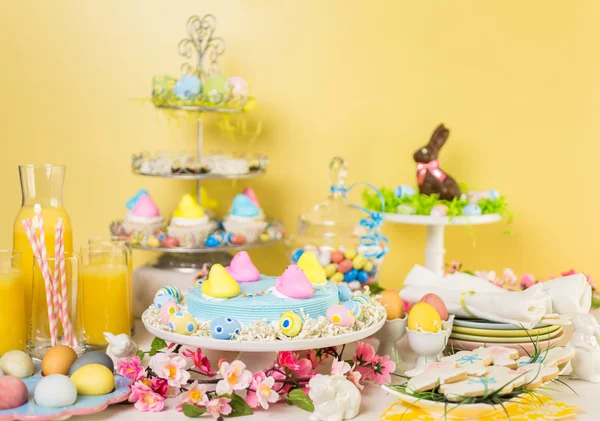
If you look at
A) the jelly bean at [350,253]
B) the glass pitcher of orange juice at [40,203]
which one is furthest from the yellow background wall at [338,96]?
the glass pitcher of orange juice at [40,203]

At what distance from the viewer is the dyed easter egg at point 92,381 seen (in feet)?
3.84

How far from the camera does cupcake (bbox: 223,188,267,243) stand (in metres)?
1.84

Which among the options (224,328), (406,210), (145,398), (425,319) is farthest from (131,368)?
(406,210)

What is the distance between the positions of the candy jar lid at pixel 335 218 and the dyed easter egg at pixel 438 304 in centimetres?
50

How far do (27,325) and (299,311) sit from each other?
0.51m

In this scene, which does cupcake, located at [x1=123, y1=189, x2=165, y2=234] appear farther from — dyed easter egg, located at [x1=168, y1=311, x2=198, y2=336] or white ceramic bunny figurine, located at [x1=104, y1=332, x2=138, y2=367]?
dyed easter egg, located at [x1=168, y1=311, x2=198, y2=336]

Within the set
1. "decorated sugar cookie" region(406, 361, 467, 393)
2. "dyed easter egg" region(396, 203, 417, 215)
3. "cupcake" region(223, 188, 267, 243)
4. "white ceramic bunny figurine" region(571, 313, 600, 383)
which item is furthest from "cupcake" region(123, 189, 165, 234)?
"white ceramic bunny figurine" region(571, 313, 600, 383)

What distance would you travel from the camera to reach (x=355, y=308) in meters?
1.29

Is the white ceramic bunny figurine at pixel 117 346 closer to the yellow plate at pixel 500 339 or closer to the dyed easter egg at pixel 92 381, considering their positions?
the dyed easter egg at pixel 92 381

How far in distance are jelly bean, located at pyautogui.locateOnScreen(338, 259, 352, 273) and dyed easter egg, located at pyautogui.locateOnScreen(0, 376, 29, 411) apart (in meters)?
0.76

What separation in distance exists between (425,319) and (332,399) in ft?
0.88

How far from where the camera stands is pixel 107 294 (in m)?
1.49

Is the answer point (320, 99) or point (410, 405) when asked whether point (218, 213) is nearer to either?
point (320, 99)

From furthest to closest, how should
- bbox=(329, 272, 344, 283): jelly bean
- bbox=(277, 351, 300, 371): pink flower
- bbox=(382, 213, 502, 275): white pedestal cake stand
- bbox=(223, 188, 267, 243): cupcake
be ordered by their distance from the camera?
bbox=(382, 213, 502, 275): white pedestal cake stand → bbox=(223, 188, 267, 243): cupcake → bbox=(329, 272, 344, 283): jelly bean → bbox=(277, 351, 300, 371): pink flower
